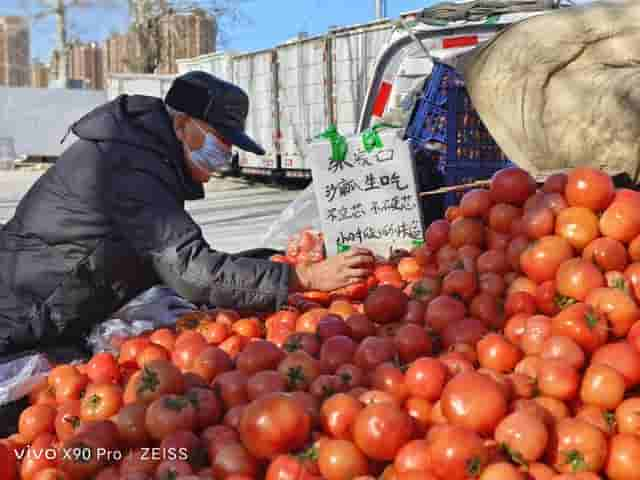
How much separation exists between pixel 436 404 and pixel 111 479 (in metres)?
0.99

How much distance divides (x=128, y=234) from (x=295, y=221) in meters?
2.33

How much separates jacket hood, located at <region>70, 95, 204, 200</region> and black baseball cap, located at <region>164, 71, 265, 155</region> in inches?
4.0

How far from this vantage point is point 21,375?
306cm

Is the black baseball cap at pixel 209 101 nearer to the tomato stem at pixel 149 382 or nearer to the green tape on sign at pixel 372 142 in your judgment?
the green tape on sign at pixel 372 142

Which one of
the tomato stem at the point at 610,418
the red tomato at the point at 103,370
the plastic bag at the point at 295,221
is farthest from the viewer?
the plastic bag at the point at 295,221

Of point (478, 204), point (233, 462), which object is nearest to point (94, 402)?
point (233, 462)

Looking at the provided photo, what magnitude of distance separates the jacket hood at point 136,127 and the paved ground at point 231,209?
4897 millimetres

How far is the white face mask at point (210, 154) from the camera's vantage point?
3.44 metres

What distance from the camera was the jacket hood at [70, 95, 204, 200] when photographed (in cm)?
325

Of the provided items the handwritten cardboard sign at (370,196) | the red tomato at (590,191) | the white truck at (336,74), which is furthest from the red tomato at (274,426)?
the white truck at (336,74)

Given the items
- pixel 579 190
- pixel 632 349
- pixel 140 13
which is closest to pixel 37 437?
pixel 632 349

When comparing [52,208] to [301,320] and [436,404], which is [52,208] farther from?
[436,404]

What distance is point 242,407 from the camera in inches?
93.5

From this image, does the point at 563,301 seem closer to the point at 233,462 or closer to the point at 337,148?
the point at 233,462
